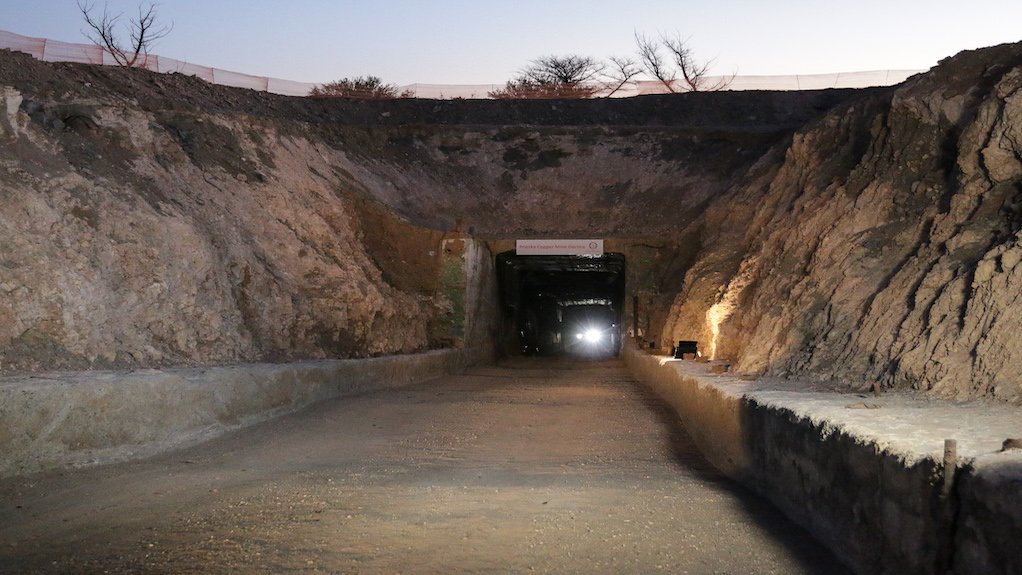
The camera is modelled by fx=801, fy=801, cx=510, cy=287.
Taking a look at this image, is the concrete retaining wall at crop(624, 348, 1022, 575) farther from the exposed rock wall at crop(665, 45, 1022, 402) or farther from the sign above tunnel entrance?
the sign above tunnel entrance

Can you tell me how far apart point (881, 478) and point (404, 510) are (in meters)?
2.77

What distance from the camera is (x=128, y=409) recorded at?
6625 mm

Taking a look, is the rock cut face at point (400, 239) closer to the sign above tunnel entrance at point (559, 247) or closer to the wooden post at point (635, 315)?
the wooden post at point (635, 315)

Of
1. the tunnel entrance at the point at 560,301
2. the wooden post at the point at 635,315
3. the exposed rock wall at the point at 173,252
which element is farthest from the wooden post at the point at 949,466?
the tunnel entrance at the point at 560,301

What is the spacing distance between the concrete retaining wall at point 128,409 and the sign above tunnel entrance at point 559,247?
11826 millimetres

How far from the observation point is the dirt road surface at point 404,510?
4.04m

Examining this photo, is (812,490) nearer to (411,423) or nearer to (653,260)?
(411,423)

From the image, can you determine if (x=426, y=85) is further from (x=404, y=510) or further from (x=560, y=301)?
(x=404, y=510)

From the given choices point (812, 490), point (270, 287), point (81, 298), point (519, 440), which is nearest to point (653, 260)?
point (270, 287)

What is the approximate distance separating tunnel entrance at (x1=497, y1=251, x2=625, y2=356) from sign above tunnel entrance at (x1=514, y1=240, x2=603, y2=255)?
76.8 inches

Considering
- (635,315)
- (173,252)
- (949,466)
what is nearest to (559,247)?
(635,315)

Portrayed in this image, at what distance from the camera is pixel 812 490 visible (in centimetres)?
455

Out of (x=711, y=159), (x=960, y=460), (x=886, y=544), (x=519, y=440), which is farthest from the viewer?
(x=711, y=159)

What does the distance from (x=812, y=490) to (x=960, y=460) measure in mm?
1406
